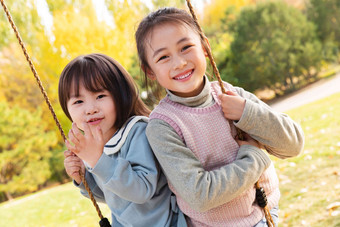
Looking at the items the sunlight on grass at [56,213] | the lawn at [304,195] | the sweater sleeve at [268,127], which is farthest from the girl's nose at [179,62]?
the sunlight on grass at [56,213]

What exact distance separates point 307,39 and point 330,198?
41.4 feet

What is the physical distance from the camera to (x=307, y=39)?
14.4 meters

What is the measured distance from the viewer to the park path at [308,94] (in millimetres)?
11477

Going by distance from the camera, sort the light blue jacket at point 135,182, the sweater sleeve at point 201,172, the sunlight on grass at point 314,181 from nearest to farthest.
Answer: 1. the sweater sleeve at point 201,172
2. the light blue jacket at point 135,182
3. the sunlight on grass at point 314,181

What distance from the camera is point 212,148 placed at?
145cm

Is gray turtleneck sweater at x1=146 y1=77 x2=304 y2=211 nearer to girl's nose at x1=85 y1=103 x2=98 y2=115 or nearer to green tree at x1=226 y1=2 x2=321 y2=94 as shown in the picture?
girl's nose at x1=85 y1=103 x2=98 y2=115

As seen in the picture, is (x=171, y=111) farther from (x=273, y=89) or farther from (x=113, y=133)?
(x=273, y=89)

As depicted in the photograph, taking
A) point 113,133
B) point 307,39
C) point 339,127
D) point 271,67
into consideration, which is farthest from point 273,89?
point 113,133

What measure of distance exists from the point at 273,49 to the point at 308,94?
2.40 m

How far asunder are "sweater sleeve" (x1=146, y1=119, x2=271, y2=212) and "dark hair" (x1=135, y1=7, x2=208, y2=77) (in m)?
0.38

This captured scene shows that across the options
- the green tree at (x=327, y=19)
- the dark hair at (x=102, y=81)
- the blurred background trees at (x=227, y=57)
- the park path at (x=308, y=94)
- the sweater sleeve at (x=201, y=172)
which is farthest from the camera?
the green tree at (x=327, y=19)

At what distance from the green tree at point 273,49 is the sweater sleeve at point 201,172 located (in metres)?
12.3

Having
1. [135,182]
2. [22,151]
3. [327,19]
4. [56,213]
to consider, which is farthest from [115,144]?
[327,19]

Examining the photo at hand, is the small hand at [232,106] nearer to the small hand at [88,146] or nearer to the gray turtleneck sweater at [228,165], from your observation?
the gray turtleneck sweater at [228,165]
